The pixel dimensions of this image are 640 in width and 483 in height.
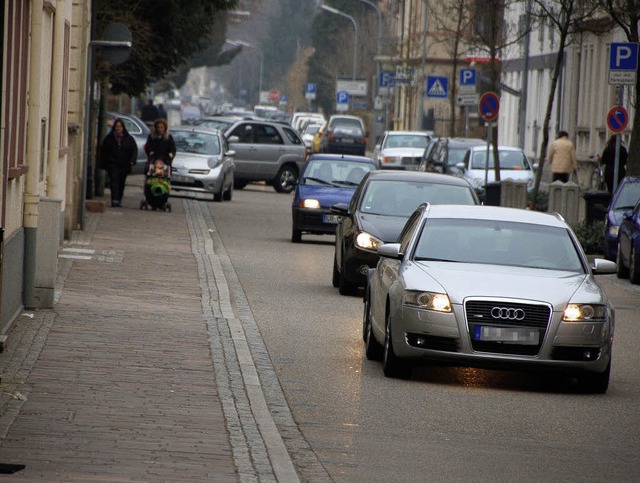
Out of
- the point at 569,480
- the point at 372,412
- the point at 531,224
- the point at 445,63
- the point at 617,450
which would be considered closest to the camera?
the point at 569,480

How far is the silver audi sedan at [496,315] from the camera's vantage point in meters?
11.3

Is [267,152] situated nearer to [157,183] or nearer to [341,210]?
[157,183]

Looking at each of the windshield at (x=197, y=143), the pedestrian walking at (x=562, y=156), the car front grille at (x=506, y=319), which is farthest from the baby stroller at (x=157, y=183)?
the car front grille at (x=506, y=319)

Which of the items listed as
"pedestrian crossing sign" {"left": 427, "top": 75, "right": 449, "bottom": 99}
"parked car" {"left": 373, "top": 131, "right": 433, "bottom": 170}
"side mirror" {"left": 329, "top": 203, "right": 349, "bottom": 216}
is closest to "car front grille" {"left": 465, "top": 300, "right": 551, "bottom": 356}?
"side mirror" {"left": 329, "top": 203, "right": 349, "bottom": 216}

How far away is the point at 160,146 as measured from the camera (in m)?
30.2

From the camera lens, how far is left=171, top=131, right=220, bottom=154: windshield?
1431 inches

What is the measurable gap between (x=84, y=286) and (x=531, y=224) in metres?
5.70

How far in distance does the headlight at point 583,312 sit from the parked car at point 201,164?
23769mm

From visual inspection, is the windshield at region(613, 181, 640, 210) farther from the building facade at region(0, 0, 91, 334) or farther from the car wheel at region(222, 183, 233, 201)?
the car wheel at region(222, 183, 233, 201)

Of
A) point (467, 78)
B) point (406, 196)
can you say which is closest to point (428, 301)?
point (406, 196)

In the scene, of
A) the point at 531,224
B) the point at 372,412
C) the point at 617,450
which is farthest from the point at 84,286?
the point at 617,450

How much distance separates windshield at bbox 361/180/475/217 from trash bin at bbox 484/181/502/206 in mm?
14422

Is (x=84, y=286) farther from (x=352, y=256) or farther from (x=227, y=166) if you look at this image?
(x=227, y=166)

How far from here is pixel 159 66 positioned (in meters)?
36.8
